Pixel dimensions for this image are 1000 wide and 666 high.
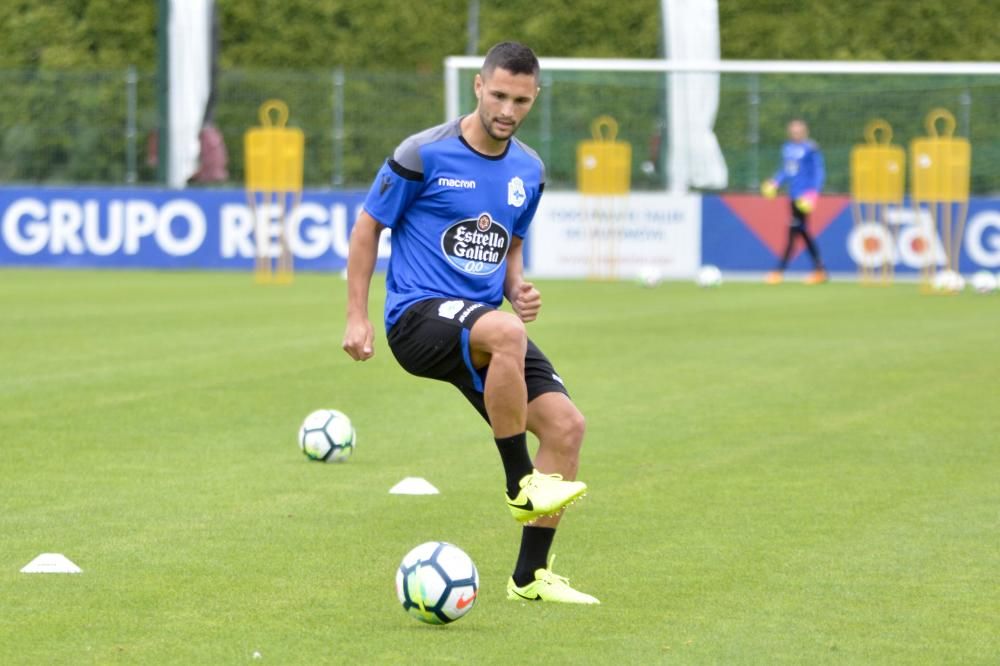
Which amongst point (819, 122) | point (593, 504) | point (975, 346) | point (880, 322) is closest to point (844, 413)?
point (593, 504)

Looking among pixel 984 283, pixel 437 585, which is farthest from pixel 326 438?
pixel 984 283

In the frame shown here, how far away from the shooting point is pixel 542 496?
6723 mm

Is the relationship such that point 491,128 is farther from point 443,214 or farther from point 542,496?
point 542,496

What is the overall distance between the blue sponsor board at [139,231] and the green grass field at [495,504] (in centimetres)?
1164

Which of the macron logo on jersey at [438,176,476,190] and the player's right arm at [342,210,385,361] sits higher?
the macron logo on jersey at [438,176,476,190]

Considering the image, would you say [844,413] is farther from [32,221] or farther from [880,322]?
[32,221]

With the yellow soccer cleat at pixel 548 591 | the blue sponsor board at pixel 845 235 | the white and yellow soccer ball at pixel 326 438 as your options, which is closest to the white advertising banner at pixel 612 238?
the blue sponsor board at pixel 845 235

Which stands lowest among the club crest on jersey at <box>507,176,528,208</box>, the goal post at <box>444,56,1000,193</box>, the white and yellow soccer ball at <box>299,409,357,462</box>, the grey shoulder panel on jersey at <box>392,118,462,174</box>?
the white and yellow soccer ball at <box>299,409,357,462</box>

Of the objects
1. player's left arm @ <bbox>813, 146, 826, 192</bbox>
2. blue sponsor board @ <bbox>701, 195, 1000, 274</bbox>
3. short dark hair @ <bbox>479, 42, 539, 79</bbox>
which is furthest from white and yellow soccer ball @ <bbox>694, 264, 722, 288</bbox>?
short dark hair @ <bbox>479, 42, 539, 79</bbox>

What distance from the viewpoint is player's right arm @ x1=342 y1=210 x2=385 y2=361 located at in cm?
702

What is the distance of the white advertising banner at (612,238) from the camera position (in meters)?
29.4

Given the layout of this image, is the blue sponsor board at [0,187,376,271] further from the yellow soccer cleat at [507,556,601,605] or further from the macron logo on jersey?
the yellow soccer cleat at [507,556,601,605]

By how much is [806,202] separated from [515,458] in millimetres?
21697

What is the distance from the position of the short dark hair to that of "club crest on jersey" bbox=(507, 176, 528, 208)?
17.6 inches
